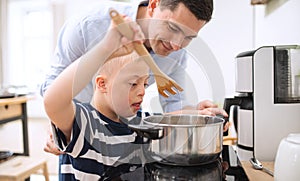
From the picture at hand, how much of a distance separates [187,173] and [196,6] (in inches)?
14.9

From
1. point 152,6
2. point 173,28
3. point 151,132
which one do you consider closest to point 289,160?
point 151,132

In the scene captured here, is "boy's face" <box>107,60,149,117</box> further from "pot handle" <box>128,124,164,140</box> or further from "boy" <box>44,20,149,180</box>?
"pot handle" <box>128,124,164,140</box>

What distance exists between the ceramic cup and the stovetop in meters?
0.06

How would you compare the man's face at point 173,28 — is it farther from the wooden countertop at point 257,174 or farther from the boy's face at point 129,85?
the wooden countertop at point 257,174

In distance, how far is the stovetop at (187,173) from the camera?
484 mm

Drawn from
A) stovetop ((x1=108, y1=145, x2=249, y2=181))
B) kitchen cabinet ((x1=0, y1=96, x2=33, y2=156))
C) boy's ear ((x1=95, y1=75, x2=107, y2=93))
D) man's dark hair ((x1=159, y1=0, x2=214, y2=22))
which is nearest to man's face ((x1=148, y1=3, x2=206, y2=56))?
Answer: man's dark hair ((x1=159, y1=0, x2=214, y2=22))

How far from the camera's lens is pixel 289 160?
47cm

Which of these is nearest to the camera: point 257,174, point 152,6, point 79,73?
point 79,73

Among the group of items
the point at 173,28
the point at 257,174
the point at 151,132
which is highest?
the point at 173,28

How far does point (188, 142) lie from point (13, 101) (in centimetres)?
170

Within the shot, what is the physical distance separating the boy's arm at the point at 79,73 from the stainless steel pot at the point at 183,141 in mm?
121

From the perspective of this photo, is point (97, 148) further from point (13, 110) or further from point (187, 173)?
point (13, 110)

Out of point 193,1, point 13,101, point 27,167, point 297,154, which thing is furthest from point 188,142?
point 13,101

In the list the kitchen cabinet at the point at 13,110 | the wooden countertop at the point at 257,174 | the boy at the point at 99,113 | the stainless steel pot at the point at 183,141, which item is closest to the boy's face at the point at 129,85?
the boy at the point at 99,113
